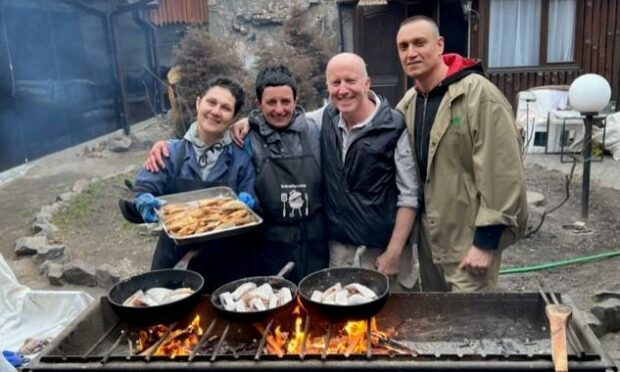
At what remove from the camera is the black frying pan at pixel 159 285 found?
9.11 feet

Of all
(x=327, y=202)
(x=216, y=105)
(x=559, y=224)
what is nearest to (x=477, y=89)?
(x=327, y=202)

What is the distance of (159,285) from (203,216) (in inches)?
17.5

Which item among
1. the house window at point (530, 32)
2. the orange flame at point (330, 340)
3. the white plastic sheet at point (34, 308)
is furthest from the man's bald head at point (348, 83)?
the house window at point (530, 32)

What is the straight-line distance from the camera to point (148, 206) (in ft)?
10.9

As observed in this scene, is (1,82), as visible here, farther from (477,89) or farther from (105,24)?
(477,89)

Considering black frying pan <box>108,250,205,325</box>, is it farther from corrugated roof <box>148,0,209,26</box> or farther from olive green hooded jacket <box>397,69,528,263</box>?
corrugated roof <box>148,0,209,26</box>

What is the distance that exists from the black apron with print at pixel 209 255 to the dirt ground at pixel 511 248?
2363 mm

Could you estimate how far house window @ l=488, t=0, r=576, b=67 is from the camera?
43.0ft

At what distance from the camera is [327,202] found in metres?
3.57

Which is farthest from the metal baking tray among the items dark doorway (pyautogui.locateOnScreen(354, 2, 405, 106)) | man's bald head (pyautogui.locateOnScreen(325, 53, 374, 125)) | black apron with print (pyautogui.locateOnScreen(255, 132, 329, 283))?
dark doorway (pyautogui.locateOnScreen(354, 2, 405, 106))

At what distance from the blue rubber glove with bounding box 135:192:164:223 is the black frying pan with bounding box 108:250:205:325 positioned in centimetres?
30

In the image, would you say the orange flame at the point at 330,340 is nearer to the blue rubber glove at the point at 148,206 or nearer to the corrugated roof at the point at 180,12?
the blue rubber glove at the point at 148,206

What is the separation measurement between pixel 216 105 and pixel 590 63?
12146 mm

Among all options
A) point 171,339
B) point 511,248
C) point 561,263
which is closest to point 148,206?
point 171,339
